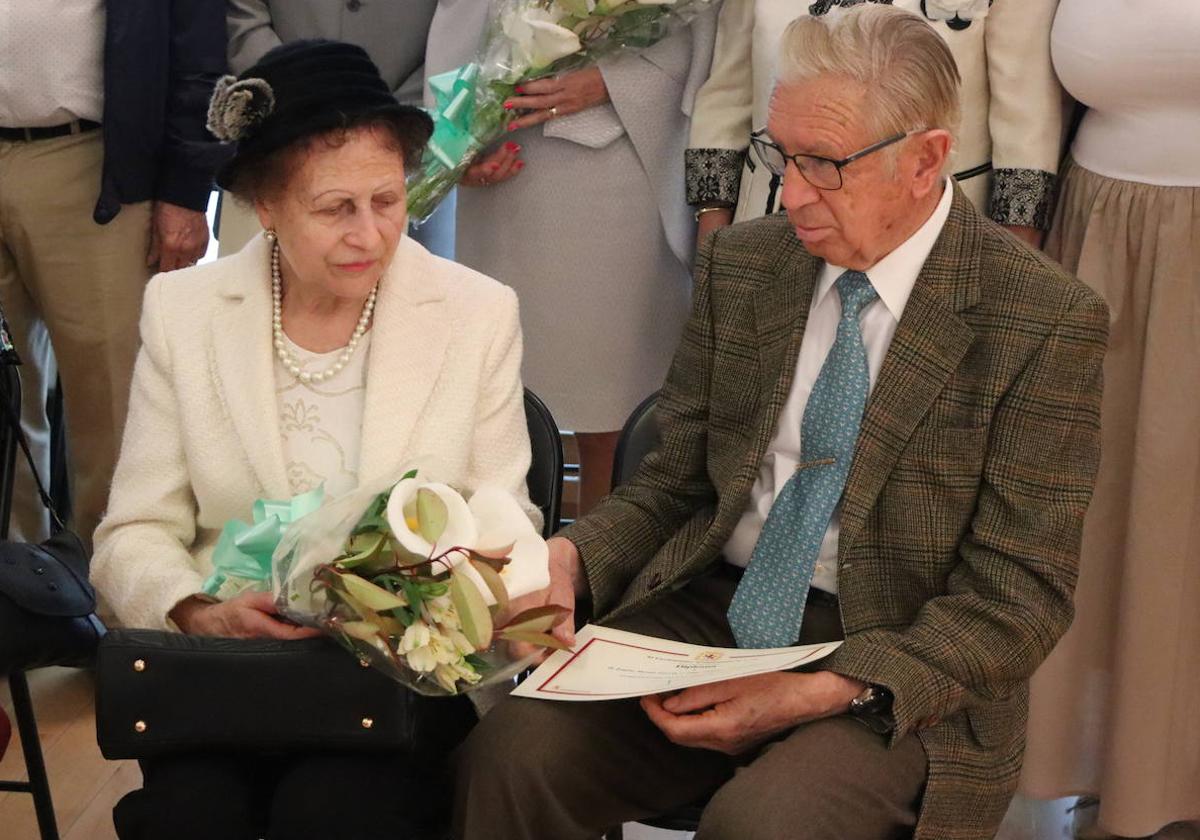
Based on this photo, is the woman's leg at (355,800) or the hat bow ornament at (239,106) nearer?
the woman's leg at (355,800)

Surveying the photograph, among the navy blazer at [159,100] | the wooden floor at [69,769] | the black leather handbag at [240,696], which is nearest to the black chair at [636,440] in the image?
the black leather handbag at [240,696]

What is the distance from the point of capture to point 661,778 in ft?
7.82

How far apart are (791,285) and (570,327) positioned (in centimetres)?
120

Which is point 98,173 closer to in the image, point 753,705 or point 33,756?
point 33,756

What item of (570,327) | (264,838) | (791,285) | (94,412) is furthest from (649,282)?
(264,838)

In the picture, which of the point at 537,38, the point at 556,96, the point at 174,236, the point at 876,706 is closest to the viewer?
the point at 876,706

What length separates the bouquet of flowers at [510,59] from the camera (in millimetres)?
3273

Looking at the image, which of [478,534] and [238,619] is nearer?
[478,534]

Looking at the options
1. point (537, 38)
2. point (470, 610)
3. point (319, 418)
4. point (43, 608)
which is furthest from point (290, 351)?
point (537, 38)

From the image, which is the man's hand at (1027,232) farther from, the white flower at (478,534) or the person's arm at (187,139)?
the person's arm at (187,139)

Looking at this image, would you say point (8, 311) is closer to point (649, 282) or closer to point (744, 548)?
point (649, 282)

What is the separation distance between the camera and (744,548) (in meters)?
2.54

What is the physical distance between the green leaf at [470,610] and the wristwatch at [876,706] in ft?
1.81

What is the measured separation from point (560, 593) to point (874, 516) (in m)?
0.49
